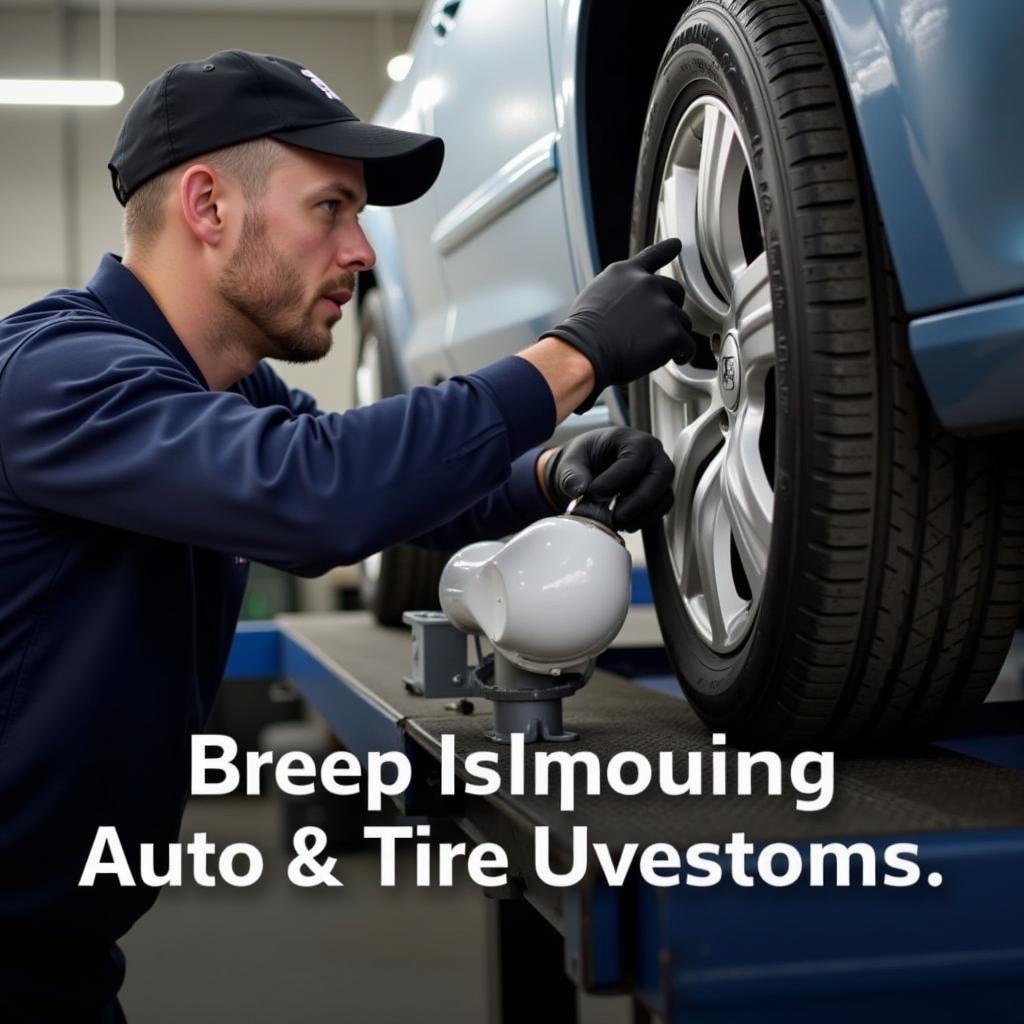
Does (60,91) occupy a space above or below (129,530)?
above

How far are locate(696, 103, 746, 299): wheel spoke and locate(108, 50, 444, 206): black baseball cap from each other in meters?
0.31

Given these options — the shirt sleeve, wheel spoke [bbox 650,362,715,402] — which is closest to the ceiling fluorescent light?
wheel spoke [bbox 650,362,715,402]

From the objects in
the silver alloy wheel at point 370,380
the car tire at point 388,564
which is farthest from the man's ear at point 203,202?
the silver alloy wheel at point 370,380

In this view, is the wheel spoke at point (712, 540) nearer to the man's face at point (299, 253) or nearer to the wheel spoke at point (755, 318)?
the wheel spoke at point (755, 318)

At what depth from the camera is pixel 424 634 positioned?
1632mm

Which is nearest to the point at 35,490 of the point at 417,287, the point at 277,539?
the point at 277,539

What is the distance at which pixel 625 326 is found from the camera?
1.20 metres

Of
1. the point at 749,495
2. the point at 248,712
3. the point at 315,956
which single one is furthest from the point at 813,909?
the point at 248,712

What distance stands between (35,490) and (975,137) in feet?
2.61

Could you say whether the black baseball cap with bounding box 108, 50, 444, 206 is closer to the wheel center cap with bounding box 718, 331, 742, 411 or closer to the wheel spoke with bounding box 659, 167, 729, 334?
the wheel spoke with bounding box 659, 167, 729, 334

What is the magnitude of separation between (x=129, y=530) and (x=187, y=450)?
0.17 meters

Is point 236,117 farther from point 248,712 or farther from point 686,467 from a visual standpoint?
point 248,712

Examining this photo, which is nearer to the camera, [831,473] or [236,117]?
[831,473]

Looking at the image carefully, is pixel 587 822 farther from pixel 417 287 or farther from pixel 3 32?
pixel 3 32
